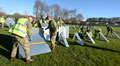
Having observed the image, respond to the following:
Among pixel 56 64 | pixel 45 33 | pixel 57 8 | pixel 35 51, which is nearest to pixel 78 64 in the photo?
pixel 56 64

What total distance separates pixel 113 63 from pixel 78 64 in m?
1.65

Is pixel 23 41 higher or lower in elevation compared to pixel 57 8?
lower

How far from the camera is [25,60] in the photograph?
4.05m

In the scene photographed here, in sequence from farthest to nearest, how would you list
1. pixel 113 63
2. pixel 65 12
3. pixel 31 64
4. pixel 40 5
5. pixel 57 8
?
pixel 65 12 → pixel 57 8 → pixel 40 5 → pixel 113 63 → pixel 31 64

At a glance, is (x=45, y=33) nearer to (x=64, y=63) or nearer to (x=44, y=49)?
(x=44, y=49)

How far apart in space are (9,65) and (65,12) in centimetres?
→ 6802

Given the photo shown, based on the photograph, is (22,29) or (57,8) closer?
(22,29)

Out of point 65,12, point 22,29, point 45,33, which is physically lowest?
point 45,33

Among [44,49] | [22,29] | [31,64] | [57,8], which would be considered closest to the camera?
[22,29]

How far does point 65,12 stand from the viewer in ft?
226

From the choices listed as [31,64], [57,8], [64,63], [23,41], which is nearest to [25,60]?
[31,64]

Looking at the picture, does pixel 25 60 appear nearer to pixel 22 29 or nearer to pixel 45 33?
pixel 22 29

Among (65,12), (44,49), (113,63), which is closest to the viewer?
(113,63)

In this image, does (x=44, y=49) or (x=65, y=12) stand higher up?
(x=65, y=12)
